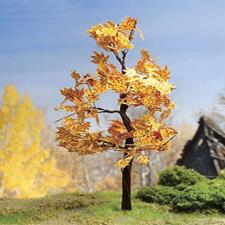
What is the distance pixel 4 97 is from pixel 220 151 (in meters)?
7.52

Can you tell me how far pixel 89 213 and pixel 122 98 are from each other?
7.29 feet

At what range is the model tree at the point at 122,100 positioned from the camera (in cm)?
914

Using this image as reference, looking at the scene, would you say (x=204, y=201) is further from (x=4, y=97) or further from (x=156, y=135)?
(x=4, y=97)

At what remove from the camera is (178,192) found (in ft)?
35.4

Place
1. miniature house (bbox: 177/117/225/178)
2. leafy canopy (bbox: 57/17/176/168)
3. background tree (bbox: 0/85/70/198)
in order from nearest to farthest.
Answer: leafy canopy (bbox: 57/17/176/168) < miniature house (bbox: 177/117/225/178) < background tree (bbox: 0/85/70/198)

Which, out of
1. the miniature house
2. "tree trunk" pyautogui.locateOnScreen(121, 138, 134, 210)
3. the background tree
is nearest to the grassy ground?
"tree trunk" pyautogui.locateOnScreen(121, 138, 134, 210)

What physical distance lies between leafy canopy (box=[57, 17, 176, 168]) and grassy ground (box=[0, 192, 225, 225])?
1.06 m

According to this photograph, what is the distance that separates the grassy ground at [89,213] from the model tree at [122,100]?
73 centimetres

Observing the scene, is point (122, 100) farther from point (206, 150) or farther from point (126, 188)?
point (206, 150)

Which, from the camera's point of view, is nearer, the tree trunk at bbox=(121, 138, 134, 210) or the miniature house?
the tree trunk at bbox=(121, 138, 134, 210)

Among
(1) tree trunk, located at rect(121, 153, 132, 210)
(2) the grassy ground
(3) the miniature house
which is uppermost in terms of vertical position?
(3) the miniature house

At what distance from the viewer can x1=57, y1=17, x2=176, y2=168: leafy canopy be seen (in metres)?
9.13

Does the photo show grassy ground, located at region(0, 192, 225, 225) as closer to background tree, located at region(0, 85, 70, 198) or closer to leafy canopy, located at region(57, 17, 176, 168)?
leafy canopy, located at region(57, 17, 176, 168)

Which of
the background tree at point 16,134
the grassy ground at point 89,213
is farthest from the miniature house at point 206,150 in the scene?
the background tree at point 16,134
